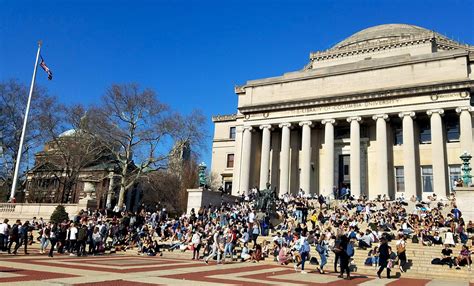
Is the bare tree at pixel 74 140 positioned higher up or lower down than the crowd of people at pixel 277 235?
higher up

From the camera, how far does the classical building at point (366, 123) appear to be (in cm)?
3712

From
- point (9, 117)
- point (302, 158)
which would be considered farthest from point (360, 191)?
point (9, 117)

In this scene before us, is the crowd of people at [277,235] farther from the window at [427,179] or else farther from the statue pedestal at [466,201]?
the window at [427,179]

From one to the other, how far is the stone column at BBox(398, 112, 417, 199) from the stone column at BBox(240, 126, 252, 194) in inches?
665

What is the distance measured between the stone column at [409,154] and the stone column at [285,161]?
12226mm

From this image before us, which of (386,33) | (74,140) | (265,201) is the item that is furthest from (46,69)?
(386,33)

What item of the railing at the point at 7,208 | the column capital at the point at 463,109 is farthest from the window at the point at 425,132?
the railing at the point at 7,208

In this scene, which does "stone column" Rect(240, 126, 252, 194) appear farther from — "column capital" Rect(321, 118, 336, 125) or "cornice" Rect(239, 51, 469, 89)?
"column capital" Rect(321, 118, 336, 125)

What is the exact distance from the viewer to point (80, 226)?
19.6m

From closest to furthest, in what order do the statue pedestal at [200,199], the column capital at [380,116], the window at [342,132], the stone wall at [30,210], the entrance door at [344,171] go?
the statue pedestal at [200,199], the stone wall at [30,210], the column capital at [380,116], the entrance door at [344,171], the window at [342,132]

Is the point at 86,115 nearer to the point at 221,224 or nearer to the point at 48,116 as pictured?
the point at 48,116

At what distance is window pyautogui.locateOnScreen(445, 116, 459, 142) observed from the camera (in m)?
38.2

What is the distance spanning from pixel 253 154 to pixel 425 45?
82.3 feet

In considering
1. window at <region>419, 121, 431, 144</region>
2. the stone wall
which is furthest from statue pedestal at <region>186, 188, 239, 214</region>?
window at <region>419, 121, 431, 144</region>
